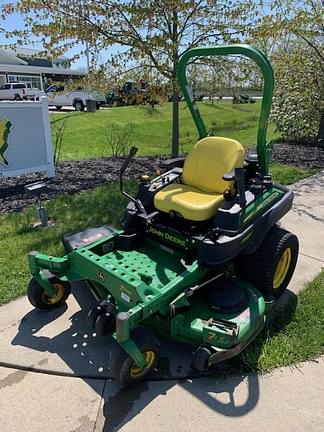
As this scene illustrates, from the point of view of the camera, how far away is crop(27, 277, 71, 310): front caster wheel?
2834mm

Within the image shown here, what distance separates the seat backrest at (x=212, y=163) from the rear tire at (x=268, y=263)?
55cm

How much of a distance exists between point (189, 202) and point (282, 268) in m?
0.99

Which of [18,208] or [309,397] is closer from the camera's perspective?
[309,397]

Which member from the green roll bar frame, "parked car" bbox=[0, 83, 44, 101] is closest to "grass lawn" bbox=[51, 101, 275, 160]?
the green roll bar frame

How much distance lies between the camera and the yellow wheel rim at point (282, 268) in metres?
3.08

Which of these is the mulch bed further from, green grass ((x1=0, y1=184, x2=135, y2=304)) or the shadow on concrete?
the shadow on concrete

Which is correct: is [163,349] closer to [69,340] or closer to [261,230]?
[69,340]

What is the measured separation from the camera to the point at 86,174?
639cm

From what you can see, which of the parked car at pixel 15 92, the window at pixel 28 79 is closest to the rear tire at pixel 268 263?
the parked car at pixel 15 92

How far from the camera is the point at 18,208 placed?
4852mm

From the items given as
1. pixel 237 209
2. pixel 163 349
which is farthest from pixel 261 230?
pixel 163 349

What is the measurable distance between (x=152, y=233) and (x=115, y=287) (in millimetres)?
736

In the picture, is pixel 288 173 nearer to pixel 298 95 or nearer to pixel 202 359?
pixel 298 95

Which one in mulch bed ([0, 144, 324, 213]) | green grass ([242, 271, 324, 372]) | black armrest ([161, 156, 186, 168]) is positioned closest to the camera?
green grass ([242, 271, 324, 372])
